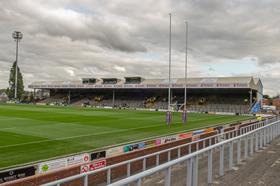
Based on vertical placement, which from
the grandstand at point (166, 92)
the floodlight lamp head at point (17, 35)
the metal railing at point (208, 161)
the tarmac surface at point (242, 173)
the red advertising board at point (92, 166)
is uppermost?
the floodlight lamp head at point (17, 35)

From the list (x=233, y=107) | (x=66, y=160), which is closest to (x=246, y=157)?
(x=66, y=160)

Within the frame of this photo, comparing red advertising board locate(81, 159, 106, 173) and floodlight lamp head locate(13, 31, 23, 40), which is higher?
floodlight lamp head locate(13, 31, 23, 40)

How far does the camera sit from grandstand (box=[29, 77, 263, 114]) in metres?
68.3

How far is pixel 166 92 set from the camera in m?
84.0

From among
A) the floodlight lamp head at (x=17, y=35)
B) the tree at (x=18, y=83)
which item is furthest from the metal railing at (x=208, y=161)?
the tree at (x=18, y=83)

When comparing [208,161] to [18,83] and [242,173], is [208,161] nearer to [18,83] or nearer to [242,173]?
[242,173]

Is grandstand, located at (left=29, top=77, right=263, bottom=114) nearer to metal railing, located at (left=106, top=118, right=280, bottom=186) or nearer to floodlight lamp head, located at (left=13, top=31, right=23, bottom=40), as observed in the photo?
floodlight lamp head, located at (left=13, top=31, right=23, bottom=40)

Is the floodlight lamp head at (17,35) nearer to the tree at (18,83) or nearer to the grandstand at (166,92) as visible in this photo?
the grandstand at (166,92)

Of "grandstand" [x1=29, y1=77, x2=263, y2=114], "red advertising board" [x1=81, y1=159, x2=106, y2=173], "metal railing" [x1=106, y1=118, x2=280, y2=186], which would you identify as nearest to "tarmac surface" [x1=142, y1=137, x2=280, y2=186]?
"metal railing" [x1=106, y1=118, x2=280, y2=186]

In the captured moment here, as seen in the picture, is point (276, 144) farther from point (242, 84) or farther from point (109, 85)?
point (109, 85)

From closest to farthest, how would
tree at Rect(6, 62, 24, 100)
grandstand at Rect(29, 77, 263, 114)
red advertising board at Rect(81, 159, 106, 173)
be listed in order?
red advertising board at Rect(81, 159, 106, 173)
grandstand at Rect(29, 77, 263, 114)
tree at Rect(6, 62, 24, 100)

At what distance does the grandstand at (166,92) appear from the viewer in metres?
68.3

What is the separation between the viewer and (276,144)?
14.9m

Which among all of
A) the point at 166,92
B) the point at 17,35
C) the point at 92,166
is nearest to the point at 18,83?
the point at 17,35
